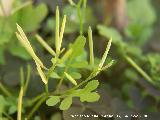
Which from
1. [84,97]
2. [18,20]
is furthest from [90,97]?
[18,20]

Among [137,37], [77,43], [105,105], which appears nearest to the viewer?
[77,43]

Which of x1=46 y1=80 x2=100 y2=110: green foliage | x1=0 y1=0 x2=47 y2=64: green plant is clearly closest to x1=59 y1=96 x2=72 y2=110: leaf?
x1=46 y1=80 x2=100 y2=110: green foliage

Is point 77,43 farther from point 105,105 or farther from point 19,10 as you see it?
point 19,10

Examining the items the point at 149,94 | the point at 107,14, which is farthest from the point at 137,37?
the point at 149,94

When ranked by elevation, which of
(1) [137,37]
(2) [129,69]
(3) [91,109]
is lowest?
(3) [91,109]

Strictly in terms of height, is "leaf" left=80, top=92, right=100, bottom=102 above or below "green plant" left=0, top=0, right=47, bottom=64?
below

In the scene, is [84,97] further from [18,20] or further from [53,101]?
[18,20]

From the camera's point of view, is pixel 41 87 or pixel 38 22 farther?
pixel 38 22

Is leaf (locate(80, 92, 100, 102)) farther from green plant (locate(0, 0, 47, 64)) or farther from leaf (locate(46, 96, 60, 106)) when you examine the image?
green plant (locate(0, 0, 47, 64))
